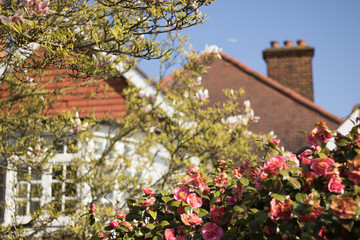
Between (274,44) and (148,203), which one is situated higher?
(274,44)

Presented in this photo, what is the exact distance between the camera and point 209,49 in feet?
21.8

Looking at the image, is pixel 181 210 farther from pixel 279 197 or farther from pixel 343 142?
pixel 343 142

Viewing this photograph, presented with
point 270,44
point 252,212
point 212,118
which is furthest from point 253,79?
point 252,212

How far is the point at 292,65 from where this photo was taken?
1617 centimetres

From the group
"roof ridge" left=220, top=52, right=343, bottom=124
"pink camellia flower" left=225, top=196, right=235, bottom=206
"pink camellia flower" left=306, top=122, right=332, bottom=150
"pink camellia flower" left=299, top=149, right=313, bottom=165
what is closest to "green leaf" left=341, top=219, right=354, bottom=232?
"pink camellia flower" left=299, top=149, right=313, bottom=165

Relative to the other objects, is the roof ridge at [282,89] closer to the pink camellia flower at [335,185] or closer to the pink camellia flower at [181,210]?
the pink camellia flower at [181,210]

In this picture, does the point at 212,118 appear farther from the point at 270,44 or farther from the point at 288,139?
the point at 270,44

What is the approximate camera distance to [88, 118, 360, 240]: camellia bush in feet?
7.57

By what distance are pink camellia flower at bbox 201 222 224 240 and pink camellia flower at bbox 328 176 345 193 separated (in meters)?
0.75

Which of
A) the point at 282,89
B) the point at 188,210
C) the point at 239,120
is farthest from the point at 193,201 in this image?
the point at 282,89

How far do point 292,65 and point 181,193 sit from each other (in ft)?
45.8

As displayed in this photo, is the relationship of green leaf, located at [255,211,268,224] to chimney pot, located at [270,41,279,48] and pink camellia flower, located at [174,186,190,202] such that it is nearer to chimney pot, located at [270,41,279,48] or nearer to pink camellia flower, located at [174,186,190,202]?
pink camellia flower, located at [174,186,190,202]

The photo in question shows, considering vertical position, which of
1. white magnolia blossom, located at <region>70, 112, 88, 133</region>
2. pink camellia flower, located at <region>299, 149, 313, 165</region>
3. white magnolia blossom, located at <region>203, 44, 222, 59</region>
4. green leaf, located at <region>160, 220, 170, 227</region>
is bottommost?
green leaf, located at <region>160, 220, 170, 227</region>

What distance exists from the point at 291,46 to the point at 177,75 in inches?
416
